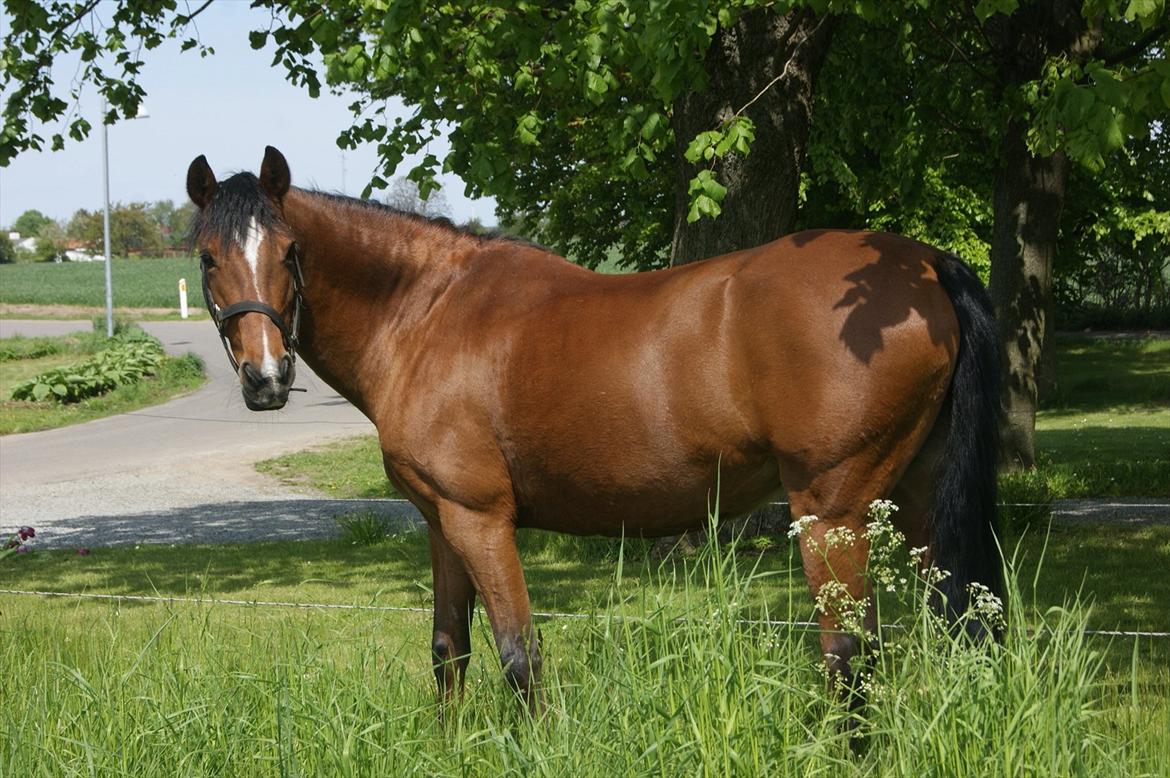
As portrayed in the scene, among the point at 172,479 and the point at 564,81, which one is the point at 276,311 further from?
the point at 172,479

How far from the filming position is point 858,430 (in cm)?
459

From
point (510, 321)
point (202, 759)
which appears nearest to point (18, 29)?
point (510, 321)

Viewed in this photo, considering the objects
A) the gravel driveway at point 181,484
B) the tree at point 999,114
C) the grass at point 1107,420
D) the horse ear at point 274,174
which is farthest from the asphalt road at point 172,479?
the grass at point 1107,420

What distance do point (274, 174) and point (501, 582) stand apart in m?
1.88

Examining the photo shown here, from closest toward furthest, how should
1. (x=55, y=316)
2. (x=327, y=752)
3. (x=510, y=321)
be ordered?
(x=327, y=752), (x=510, y=321), (x=55, y=316)

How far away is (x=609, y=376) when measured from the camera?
496 cm

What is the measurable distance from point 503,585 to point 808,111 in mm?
5908

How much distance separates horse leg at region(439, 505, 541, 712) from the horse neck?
29.0 inches

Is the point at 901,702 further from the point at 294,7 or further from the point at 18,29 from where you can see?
the point at 18,29

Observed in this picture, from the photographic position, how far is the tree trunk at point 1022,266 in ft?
44.2

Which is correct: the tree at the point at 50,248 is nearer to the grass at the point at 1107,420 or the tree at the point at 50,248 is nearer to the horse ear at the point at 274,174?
the grass at the point at 1107,420

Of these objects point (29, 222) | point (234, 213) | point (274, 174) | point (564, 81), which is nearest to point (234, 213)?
point (234, 213)

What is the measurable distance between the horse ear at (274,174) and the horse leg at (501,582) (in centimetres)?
146

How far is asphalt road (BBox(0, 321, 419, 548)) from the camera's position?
1347 cm
